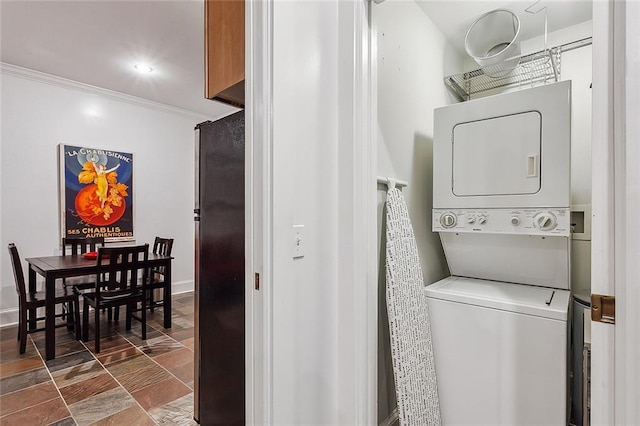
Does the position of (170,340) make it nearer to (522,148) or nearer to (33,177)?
(33,177)

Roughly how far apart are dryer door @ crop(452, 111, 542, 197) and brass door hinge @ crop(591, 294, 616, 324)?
2.80 ft

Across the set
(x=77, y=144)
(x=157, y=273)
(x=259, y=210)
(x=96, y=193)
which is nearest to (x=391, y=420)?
(x=259, y=210)

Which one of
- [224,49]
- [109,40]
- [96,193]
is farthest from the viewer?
[96,193]

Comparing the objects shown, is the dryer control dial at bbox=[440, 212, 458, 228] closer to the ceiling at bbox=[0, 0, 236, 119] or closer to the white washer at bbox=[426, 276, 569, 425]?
the white washer at bbox=[426, 276, 569, 425]

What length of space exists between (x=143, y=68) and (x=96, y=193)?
1706 millimetres

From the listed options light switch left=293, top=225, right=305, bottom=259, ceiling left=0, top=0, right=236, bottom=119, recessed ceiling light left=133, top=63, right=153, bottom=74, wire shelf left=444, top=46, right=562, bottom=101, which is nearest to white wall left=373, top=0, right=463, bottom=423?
wire shelf left=444, top=46, right=562, bottom=101

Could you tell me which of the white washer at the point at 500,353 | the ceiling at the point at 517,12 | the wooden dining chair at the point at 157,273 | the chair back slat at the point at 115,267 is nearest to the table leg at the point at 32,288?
the chair back slat at the point at 115,267

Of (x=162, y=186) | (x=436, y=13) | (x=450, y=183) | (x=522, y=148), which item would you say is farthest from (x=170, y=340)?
(x=436, y=13)

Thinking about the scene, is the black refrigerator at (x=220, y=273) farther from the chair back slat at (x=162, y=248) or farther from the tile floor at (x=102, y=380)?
the chair back slat at (x=162, y=248)

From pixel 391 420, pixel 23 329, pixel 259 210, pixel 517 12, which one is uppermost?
pixel 517 12

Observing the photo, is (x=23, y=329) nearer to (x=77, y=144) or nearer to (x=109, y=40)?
(x=77, y=144)

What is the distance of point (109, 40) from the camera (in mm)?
2895

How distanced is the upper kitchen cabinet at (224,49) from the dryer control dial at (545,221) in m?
1.54

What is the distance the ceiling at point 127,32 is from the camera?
2.14 m
